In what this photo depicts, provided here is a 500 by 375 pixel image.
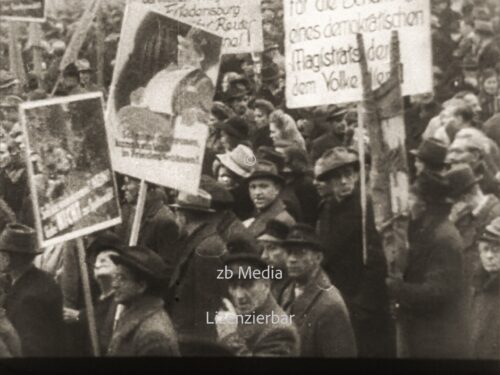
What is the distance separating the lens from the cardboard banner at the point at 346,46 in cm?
671

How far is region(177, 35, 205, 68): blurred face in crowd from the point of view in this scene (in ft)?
22.7

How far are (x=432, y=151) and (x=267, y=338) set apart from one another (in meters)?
1.61

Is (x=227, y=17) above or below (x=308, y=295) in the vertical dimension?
above

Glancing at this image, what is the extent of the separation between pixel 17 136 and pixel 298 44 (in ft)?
6.56

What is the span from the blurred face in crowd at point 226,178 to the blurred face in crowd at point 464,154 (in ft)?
4.58

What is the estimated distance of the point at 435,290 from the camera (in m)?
6.70

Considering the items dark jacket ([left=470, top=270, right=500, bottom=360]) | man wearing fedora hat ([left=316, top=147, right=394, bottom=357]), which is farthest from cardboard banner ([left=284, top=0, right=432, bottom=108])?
dark jacket ([left=470, top=270, right=500, bottom=360])

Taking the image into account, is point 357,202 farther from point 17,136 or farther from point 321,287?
point 17,136

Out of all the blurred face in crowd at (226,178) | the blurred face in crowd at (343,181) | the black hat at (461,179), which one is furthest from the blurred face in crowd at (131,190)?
the black hat at (461,179)

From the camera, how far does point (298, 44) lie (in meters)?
6.82

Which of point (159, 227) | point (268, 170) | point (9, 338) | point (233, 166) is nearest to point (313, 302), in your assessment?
point (268, 170)

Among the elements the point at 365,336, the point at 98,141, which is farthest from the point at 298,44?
the point at 365,336

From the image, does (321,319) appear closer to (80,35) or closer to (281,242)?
(281,242)

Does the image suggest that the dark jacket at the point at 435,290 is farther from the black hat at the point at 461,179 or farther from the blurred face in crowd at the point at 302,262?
the blurred face in crowd at the point at 302,262
